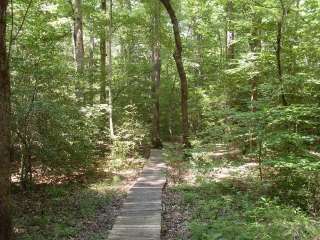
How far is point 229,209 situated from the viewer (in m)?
7.90

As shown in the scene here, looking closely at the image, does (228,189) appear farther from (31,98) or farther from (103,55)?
(103,55)

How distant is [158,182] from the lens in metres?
11.0

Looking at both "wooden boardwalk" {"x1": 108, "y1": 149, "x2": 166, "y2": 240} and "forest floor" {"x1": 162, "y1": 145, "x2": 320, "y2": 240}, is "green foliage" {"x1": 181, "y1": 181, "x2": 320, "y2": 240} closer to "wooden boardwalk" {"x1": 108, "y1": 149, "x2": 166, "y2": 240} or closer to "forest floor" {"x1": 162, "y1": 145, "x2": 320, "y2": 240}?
"forest floor" {"x1": 162, "y1": 145, "x2": 320, "y2": 240}

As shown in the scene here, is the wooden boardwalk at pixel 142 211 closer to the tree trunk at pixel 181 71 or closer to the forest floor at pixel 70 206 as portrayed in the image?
the forest floor at pixel 70 206

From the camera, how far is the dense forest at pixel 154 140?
272 inches

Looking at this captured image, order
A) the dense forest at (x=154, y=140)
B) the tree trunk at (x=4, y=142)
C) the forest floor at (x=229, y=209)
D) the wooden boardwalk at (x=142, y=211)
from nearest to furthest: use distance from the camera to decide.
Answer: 1. the forest floor at (x=229, y=209)
2. the tree trunk at (x=4, y=142)
3. the wooden boardwalk at (x=142, y=211)
4. the dense forest at (x=154, y=140)

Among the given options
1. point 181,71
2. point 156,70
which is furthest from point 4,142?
point 156,70

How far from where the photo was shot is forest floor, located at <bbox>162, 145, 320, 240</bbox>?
219 inches

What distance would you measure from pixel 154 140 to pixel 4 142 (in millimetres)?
11948

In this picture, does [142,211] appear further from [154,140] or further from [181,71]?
[154,140]

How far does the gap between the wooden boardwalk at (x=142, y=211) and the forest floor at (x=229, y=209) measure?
9.7 inches

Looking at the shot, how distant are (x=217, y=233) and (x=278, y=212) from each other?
101cm

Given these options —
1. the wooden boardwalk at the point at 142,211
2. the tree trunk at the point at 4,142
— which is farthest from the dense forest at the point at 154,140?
the wooden boardwalk at the point at 142,211

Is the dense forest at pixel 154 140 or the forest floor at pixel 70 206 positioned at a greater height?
the dense forest at pixel 154 140
